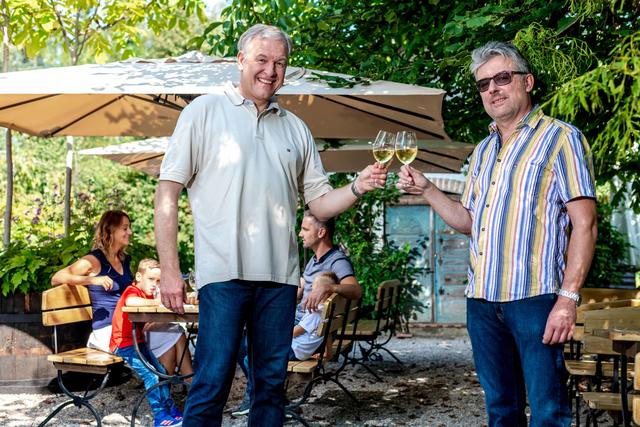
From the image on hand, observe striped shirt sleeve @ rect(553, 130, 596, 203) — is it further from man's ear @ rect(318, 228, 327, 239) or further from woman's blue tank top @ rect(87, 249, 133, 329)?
woman's blue tank top @ rect(87, 249, 133, 329)

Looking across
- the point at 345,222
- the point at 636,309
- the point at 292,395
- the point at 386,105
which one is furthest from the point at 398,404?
the point at 345,222

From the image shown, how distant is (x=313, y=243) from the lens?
623cm

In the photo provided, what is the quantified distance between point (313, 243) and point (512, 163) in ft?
10.5

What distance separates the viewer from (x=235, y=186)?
3.14 m

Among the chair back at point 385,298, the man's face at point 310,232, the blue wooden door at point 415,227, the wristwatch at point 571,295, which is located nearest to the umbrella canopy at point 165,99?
the man's face at point 310,232

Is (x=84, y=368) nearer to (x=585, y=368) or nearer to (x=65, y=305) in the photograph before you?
(x=65, y=305)

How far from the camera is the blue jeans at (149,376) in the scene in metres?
5.50

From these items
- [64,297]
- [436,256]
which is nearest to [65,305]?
[64,297]

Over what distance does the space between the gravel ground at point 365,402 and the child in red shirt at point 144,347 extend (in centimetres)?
39

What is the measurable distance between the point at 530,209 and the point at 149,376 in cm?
327

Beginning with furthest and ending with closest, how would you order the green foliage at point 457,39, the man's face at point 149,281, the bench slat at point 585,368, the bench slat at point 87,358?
the man's face at point 149,281 → the bench slat at point 87,358 → the bench slat at point 585,368 → the green foliage at point 457,39

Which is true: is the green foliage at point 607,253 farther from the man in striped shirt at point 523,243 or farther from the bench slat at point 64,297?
the man in striped shirt at point 523,243

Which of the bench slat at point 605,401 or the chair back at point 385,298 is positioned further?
the chair back at point 385,298

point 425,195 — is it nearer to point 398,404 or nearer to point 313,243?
point 313,243
